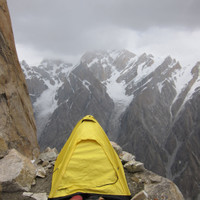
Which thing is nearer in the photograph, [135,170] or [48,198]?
[48,198]

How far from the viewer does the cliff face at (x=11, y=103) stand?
11069mm

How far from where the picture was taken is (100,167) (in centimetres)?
777

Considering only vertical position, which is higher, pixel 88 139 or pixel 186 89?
pixel 88 139

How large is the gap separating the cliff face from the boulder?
1.45m

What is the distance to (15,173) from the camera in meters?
7.86

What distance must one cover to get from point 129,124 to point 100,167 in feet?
534

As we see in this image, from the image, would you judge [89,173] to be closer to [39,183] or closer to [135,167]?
[39,183]

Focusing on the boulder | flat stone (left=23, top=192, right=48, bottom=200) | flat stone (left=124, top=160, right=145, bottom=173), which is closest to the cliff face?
the boulder

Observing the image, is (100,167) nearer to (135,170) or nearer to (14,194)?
(135,170)

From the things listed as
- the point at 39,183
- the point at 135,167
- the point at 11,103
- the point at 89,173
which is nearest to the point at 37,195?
the point at 39,183

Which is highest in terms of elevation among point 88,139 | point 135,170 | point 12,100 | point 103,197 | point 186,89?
point 12,100

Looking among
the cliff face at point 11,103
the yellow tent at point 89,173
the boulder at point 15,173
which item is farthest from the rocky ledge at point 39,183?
the cliff face at point 11,103

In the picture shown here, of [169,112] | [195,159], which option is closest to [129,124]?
[169,112]

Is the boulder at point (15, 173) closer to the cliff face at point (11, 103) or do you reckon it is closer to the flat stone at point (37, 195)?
the flat stone at point (37, 195)
